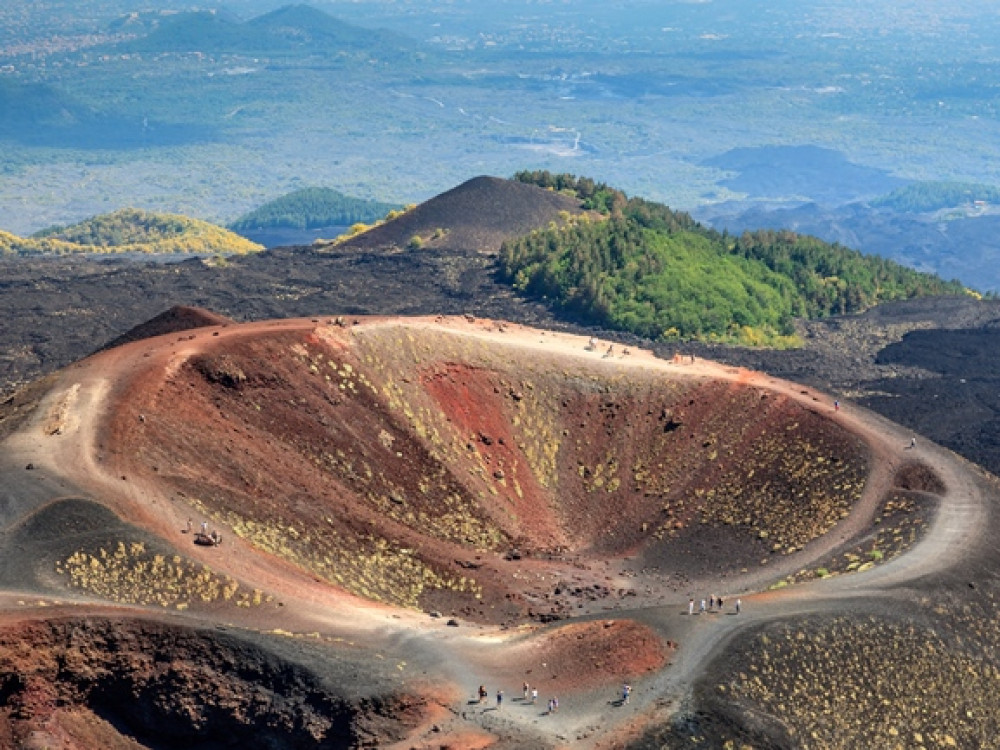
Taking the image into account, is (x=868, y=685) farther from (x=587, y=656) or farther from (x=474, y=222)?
(x=474, y=222)

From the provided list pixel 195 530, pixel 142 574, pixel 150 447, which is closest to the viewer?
pixel 142 574

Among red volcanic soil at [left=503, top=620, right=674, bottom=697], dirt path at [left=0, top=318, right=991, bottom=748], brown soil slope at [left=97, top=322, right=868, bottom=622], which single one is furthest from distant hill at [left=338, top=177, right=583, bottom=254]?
red volcanic soil at [left=503, top=620, right=674, bottom=697]

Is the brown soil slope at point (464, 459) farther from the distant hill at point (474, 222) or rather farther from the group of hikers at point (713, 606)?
the distant hill at point (474, 222)

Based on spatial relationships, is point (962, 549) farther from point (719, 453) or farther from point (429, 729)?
point (429, 729)

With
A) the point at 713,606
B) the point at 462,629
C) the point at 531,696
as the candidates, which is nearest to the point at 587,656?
the point at 531,696

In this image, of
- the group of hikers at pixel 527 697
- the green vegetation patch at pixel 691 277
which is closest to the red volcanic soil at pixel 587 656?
the group of hikers at pixel 527 697

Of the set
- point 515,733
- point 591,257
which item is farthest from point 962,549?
point 591,257

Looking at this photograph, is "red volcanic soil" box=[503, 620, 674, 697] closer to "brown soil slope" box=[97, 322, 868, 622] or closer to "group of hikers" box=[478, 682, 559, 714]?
"group of hikers" box=[478, 682, 559, 714]
